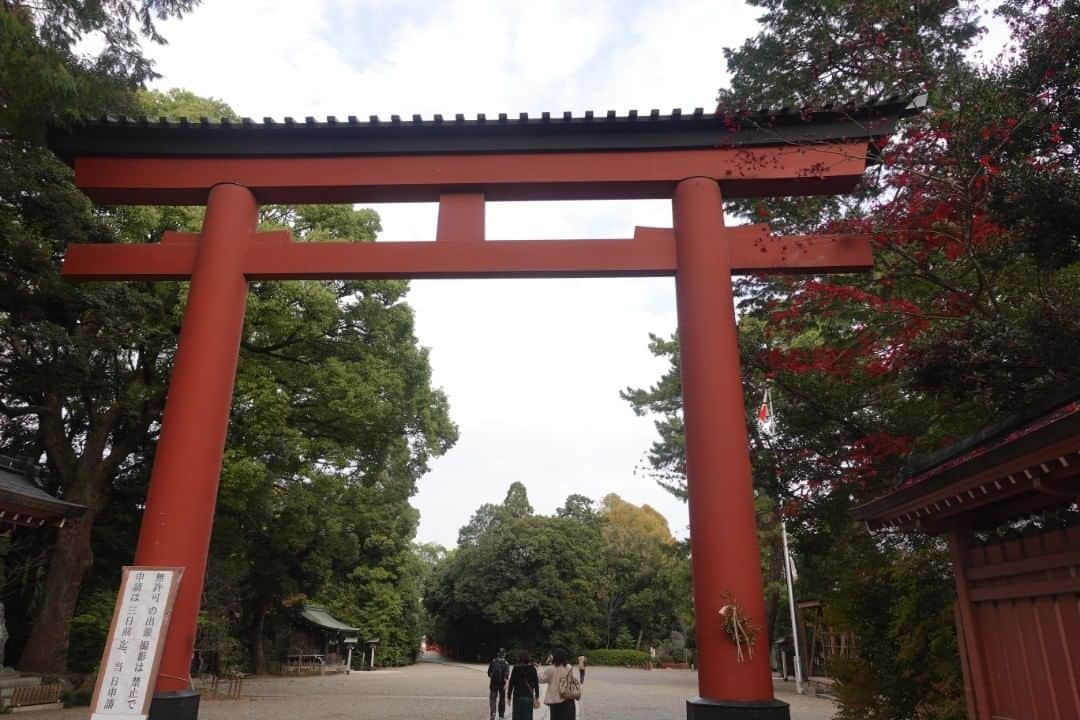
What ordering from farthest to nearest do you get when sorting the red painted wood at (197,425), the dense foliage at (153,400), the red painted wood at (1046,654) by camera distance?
1. the dense foliage at (153,400)
2. the red painted wood at (197,425)
3. the red painted wood at (1046,654)

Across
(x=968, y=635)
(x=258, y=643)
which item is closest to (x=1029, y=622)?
(x=968, y=635)

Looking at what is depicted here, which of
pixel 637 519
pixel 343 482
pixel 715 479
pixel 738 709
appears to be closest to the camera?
pixel 738 709

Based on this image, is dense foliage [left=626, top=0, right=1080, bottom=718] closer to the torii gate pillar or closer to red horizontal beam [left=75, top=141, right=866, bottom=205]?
red horizontal beam [left=75, top=141, right=866, bottom=205]

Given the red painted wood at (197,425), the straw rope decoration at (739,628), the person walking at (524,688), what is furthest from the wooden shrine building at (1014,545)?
the red painted wood at (197,425)

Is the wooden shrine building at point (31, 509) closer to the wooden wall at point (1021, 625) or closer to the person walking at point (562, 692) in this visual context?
the person walking at point (562, 692)

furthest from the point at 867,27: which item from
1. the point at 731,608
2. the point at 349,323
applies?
the point at 349,323

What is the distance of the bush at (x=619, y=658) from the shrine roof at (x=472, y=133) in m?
30.7

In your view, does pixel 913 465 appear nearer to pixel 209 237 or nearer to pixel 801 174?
pixel 801 174

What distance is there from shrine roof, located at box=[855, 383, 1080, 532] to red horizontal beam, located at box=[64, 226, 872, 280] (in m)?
2.09

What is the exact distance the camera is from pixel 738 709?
5320 millimetres

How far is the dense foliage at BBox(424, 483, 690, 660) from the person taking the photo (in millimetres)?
34312

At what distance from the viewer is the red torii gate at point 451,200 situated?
6238 mm

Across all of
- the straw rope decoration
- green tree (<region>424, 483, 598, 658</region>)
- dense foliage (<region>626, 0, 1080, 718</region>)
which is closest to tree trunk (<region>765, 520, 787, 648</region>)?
dense foliage (<region>626, 0, 1080, 718</region>)

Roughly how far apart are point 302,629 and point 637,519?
22.3 metres
